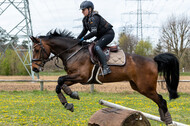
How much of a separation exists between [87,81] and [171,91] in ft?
7.65

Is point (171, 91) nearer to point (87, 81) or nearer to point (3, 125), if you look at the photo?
point (87, 81)


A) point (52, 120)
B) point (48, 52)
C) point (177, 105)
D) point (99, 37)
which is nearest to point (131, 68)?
point (99, 37)

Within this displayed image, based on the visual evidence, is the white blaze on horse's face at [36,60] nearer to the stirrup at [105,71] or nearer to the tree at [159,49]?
the stirrup at [105,71]

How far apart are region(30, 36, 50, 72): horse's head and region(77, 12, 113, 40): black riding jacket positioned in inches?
38.2

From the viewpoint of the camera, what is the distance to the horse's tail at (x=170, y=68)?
5.52 meters

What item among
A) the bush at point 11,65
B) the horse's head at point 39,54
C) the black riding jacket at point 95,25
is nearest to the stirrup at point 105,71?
the black riding jacket at point 95,25

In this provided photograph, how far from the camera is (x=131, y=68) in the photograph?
201 inches

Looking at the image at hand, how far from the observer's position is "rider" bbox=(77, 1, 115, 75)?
15.8 feet

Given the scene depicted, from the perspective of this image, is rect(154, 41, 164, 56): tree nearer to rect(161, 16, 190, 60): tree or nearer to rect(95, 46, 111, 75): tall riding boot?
rect(161, 16, 190, 60): tree

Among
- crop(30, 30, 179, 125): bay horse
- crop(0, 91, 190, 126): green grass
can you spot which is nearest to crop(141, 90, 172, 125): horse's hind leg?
crop(30, 30, 179, 125): bay horse

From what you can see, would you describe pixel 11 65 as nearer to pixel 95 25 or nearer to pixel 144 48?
pixel 144 48

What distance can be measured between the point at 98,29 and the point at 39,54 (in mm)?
1475

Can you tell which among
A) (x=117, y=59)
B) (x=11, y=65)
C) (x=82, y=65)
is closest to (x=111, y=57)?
(x=117, y=59)

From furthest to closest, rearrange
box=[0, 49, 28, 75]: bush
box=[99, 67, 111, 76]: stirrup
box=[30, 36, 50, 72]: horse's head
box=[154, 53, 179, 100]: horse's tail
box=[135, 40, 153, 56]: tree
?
box=[135, 40, 153, 56]: tree
box=[0, 49, 28, 75]: bush
box=[154, 53, 179, 100]: horse's tail
box=[30, 36, 50, 72]: horse's head
box=[99, 67, 111, 76]: stirrup
